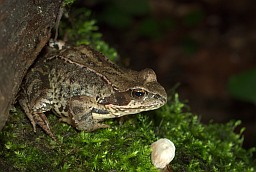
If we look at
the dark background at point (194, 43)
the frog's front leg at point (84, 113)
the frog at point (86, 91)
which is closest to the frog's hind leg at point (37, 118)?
the frog at point (86, 91)

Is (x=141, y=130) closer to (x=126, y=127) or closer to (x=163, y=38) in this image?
(x=126, y=127)

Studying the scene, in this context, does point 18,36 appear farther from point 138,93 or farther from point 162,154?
point 162,154

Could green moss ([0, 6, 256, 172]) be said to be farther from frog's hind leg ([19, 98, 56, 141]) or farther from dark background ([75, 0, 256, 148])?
dark background ([75, 0, 256, 148])

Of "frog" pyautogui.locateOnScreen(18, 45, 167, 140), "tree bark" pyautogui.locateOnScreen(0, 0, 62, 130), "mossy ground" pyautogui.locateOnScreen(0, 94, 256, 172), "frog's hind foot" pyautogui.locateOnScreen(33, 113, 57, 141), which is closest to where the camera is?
"tree bark" pyautogui.locateOnScreen(0, 0, 62, 130)

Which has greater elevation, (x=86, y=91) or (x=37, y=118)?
(x=86, y=91)

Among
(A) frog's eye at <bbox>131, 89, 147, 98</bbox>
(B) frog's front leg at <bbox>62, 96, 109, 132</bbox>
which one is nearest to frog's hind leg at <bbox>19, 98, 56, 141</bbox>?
(B) frog's front leg at <bbox>62, 96, 109, 132</bbox>

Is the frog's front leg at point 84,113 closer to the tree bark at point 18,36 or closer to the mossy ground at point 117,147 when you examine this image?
the mossy ground at point 117,147

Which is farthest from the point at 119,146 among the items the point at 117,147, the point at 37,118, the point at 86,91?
the point at 37,118

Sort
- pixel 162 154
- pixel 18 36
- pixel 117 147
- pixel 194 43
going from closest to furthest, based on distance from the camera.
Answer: pixel 18 36
pixel 162 154
pixel 117 147
pixel 194 43
